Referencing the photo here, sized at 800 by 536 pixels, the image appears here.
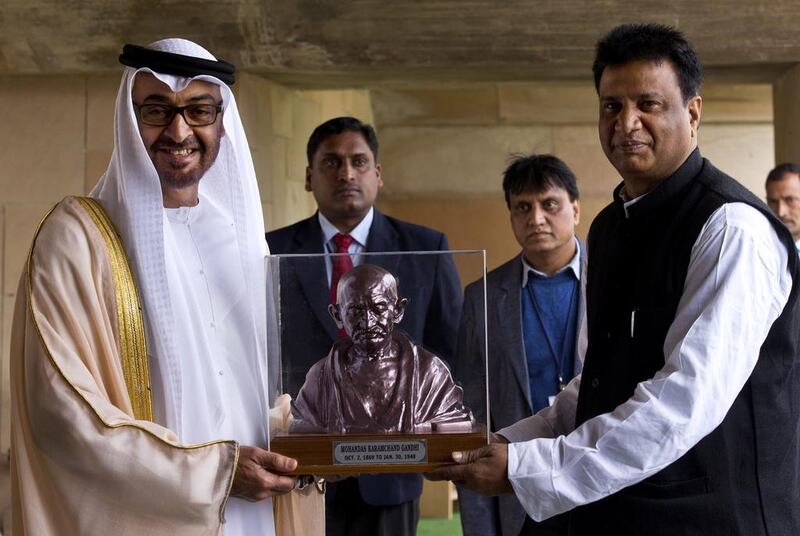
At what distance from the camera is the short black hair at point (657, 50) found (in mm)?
3201

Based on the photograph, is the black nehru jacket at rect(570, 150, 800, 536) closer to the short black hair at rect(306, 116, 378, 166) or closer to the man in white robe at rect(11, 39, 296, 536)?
the man in white robe at rect(11, 39, 296, 536)

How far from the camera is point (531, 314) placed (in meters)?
4.62

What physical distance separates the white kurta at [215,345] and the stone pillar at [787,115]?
3900 mm

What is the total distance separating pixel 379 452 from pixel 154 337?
2.11ft

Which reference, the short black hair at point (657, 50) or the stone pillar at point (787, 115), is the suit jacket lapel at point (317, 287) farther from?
the stone pillar at point (787, 115)

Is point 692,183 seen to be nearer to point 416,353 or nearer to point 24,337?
point 416,353

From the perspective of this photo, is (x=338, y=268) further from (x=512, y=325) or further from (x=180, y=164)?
(x=512, y=325)

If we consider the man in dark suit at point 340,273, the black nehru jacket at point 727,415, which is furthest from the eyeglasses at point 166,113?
the black nehru jacket at point 727,415

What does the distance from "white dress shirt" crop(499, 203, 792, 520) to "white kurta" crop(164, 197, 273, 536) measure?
74 centimetres

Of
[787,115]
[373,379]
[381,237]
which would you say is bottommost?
[373,379]

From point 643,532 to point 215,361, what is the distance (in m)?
1.18

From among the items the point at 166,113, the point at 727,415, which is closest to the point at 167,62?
the point at 166,113

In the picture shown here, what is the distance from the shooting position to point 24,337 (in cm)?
310

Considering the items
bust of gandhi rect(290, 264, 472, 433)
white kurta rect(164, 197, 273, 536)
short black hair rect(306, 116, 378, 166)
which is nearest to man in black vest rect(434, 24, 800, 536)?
bust of gandhi rect(290, 264, 472, 433)
